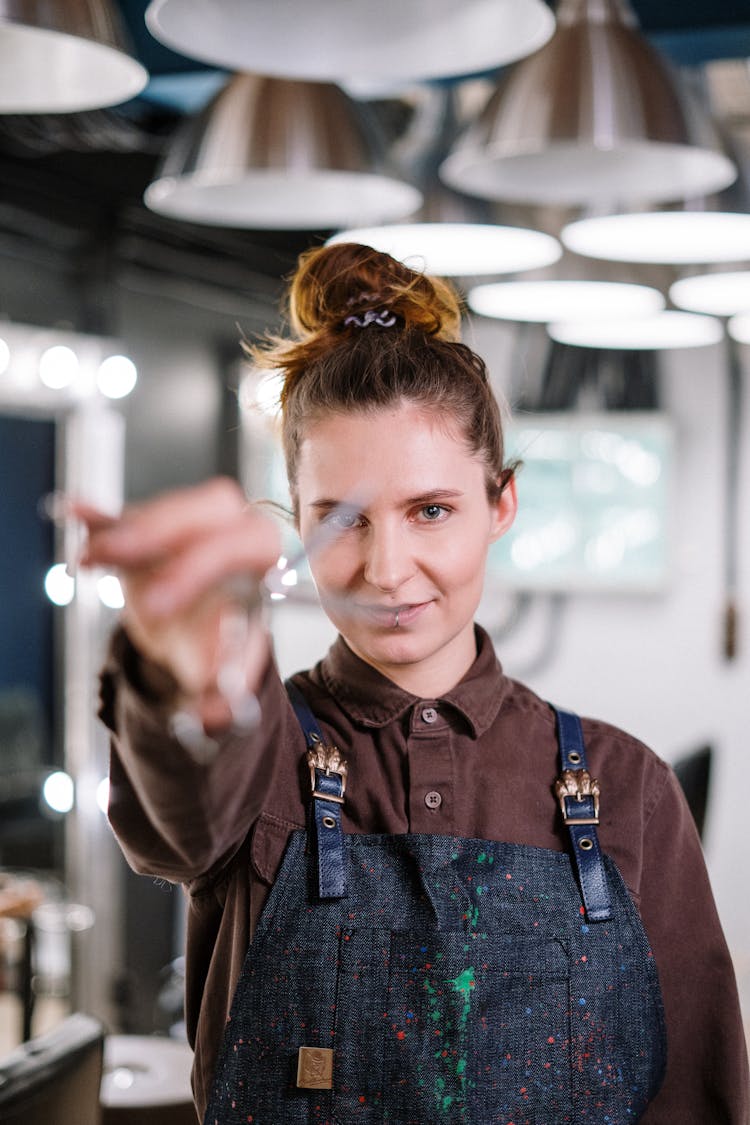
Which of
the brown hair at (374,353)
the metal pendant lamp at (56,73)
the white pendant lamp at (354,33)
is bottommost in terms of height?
the brown hair at (374,353)

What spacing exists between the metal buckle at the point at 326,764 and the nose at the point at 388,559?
0.20 metres

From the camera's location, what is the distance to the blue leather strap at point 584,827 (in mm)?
1415

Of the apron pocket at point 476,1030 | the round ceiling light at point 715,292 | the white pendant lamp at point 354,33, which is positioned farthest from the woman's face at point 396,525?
the round ceiling light at point 715,292

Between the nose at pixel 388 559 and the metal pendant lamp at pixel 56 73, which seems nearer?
the nose at pixel 388 559

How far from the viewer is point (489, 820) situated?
1.42m

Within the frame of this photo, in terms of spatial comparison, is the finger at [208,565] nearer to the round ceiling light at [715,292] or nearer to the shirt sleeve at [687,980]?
the shirt sleeve at [687,980]

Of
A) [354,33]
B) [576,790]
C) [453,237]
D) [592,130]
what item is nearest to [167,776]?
[576,790]

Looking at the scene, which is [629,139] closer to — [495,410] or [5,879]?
[495,410]

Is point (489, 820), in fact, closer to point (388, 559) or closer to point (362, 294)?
point (388, 559)

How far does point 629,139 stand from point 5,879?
12.2 ft

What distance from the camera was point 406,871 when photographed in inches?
54.5

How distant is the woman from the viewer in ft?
4.39

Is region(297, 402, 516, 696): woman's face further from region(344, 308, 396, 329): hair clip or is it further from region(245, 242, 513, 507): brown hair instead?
region(344, 308, 396, 329): hair clip

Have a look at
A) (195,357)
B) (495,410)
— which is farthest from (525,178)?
(195,357)
